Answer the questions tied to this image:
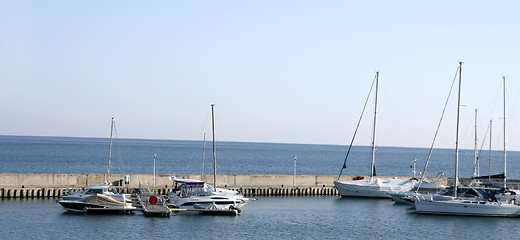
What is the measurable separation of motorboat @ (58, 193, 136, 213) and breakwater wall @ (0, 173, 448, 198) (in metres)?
7.64

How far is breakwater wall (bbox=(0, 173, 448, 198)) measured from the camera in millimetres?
57844

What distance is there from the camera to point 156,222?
46.9 meters

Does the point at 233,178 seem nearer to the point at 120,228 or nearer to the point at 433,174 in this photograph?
the point at 120,228

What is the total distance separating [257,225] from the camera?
47281mm

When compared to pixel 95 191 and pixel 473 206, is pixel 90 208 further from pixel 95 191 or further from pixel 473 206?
pixel 473 206

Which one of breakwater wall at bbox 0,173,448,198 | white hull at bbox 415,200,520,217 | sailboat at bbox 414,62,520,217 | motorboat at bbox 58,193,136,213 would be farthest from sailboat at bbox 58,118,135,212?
white hull at bbox 415,200,520,217

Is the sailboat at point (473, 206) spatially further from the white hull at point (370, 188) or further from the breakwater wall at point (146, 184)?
the breakwater wall at point (146, 184)

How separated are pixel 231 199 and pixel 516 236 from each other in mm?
19740

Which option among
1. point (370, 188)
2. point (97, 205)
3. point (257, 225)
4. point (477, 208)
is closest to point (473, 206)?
point (477, 208)

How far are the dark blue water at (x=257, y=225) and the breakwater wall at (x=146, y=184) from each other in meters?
2.14

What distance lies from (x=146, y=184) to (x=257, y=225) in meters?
19.1

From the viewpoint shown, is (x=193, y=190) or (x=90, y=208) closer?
(x=90, y=208)

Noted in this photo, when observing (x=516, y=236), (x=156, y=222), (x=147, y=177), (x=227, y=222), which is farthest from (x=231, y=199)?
(x=516, y=236)

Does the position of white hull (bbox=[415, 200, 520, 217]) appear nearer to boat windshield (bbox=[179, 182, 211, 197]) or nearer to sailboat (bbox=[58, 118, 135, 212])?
boat windshield (bbox=[179, 182, 211, 197])
